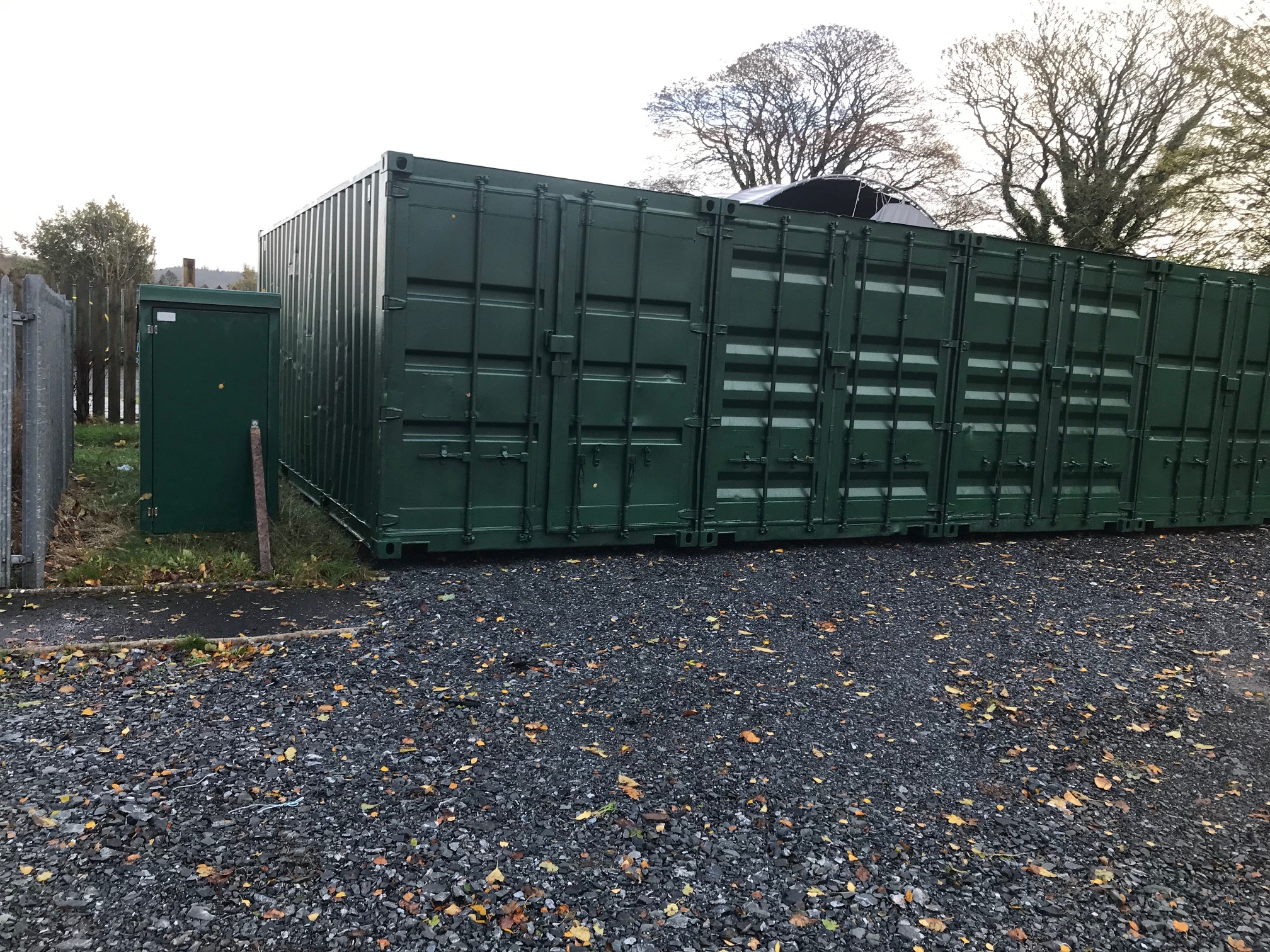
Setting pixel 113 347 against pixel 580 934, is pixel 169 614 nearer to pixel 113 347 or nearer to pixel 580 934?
pixel 580 934

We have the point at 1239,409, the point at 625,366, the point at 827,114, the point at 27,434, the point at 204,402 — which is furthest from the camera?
the point at 827,114

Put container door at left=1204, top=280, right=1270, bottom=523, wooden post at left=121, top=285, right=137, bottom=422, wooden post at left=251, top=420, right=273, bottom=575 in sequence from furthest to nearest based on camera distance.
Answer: wooden post at left=121, top=285, right=137, bottom=422 → container door at left=1204, top=280, right=1270, bottom=523 → wooden post at left=251, top=420, right=273, bottom=575

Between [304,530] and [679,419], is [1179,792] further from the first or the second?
[304,530]

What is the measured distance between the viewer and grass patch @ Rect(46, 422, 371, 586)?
20.8 feet

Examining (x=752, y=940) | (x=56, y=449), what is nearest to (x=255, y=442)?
(x=56, y=449)

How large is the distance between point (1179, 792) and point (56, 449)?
798 centimetres

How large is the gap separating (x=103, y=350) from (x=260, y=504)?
32.6 ft

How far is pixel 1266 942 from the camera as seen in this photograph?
3008 mm

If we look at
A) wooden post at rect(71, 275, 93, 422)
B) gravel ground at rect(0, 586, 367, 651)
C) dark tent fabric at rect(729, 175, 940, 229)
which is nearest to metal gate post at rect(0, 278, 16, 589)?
gravel ground at rect(0, 586, 367, 651)

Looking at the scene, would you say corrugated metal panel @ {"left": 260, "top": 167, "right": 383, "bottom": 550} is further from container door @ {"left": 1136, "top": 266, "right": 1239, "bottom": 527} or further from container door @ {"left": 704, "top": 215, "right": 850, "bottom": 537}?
container door @ {"left": 1136, "top": 266, "right": 1239, "bottom": 527}

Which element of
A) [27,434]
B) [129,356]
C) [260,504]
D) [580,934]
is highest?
[129,356]

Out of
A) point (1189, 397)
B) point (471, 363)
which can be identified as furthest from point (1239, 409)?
point (471, 363)

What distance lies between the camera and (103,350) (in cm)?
1473

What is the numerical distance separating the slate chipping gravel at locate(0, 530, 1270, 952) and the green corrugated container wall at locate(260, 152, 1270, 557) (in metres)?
1.34
